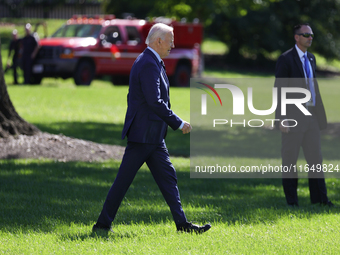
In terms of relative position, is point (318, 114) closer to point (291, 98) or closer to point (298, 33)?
point (291, 98)

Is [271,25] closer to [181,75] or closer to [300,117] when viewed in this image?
[181,75]

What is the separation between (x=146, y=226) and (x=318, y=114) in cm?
258

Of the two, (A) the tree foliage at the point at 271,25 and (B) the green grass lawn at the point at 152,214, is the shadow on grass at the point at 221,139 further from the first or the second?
(A) the tree foliage at the point at 271,25

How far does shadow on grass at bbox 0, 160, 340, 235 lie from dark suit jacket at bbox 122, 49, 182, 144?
3.76 ft

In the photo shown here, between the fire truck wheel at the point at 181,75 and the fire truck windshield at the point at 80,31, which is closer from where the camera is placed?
the fire truck windshield at the point at 80,31

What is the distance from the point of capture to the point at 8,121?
9.91 meters

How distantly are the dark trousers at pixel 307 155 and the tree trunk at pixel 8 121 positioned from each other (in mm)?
4845

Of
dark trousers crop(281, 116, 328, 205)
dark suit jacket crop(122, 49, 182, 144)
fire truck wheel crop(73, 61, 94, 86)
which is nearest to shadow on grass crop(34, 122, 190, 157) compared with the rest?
dark trousers crop(281, 116, 328, 205)

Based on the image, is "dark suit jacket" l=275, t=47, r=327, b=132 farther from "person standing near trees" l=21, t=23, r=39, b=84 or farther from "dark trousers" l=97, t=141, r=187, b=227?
"person standing near trees" l=21, t=23, r=39, b=84

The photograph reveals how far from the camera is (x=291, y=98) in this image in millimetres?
6816

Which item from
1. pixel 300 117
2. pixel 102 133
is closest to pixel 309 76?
pixel 300 117

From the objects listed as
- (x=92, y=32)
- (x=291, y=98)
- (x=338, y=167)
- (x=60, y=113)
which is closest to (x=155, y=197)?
(x=291, y=98)

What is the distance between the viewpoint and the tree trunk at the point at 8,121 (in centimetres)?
982

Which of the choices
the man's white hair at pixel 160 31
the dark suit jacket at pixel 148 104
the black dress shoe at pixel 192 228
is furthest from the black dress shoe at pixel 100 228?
the man's white hair at pixel 160 31
